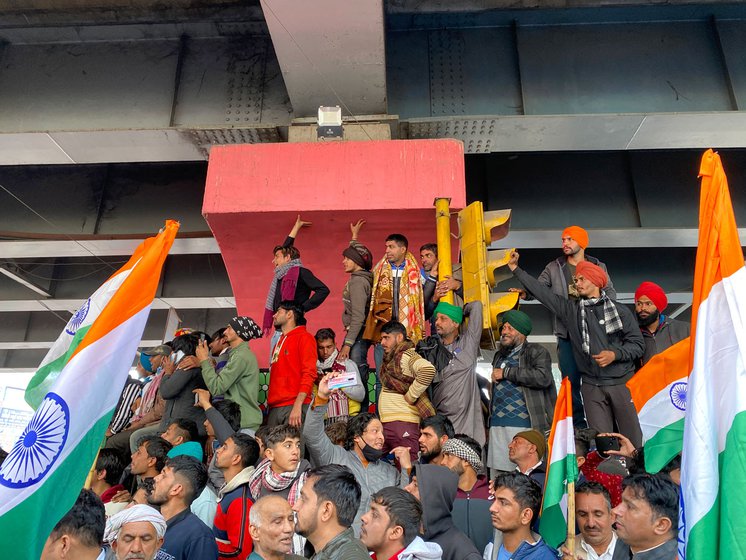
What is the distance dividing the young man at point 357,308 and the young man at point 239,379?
853 millimetres

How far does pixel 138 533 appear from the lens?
327 cm

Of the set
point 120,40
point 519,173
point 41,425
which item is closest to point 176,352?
point 41,425

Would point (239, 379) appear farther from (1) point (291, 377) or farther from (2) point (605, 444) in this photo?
(2) point (605, 444)

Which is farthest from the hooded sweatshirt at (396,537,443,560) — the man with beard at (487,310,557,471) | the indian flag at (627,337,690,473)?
the man with beard at (487,310,557,471)

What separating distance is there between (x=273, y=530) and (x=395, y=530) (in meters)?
0.59

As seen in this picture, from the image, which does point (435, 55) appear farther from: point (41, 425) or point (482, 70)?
point (41, 425)

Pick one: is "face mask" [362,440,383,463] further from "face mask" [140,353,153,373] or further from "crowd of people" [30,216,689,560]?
"face mask" [140,353,153,373]

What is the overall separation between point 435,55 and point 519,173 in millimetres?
2091

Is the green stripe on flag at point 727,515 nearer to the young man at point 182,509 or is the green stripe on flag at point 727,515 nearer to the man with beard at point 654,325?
the young man at point 182,509

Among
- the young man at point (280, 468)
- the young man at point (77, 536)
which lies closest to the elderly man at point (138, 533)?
the young man at point (77, 536)

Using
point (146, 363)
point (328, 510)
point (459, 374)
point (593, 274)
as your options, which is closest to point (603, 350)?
point (593, 274)

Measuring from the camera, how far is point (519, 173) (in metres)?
9.37

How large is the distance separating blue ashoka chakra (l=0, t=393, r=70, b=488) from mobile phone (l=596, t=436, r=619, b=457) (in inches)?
141

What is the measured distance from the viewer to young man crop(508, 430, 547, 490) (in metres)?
4.66
